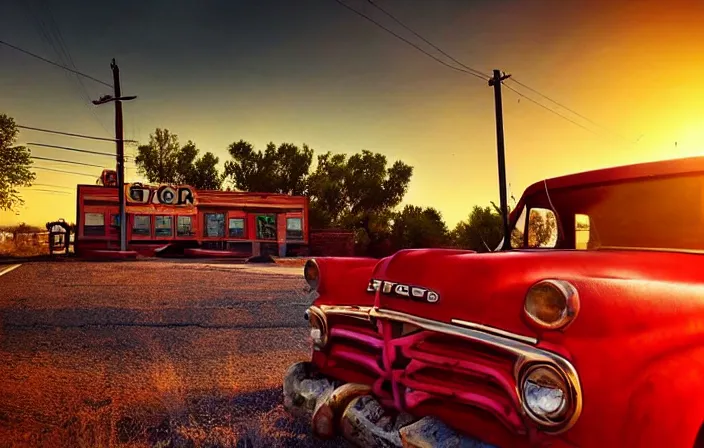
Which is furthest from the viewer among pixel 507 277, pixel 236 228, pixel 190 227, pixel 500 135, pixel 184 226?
pixel 236 228

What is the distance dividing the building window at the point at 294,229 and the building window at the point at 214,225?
3933 millimetres

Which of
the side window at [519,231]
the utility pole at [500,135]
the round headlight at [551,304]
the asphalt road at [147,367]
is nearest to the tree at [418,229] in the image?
the utility pole at [500,135]

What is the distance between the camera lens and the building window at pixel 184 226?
1298 inches

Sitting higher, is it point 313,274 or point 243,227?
point 243,227

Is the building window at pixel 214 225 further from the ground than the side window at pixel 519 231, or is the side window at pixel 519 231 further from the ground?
the building window at pixel 214 225

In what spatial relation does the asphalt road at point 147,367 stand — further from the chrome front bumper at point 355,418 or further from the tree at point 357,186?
the tree at point 357,186

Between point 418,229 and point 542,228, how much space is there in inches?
1411

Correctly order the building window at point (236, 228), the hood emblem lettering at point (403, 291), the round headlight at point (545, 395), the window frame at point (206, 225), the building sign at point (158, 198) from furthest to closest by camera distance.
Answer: the building window at point (236, 228), the window frame at point (206, 225), the building sign at point (158, 198), the hood emblem lettering at point (403, 291), the round headlight at point (545, 395)

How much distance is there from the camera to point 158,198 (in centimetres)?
3212

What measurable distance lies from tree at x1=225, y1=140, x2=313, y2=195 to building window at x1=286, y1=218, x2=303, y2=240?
11511 mm

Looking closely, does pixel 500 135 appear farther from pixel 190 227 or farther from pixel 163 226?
pixel 163 226

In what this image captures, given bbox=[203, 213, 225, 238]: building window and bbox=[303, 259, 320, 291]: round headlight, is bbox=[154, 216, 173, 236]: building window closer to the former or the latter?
bbox=[203, 213, 225, 238]: building window

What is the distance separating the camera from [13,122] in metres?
34.7

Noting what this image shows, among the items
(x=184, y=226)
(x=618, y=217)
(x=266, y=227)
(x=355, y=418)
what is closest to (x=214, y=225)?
(x=184, y=226)
